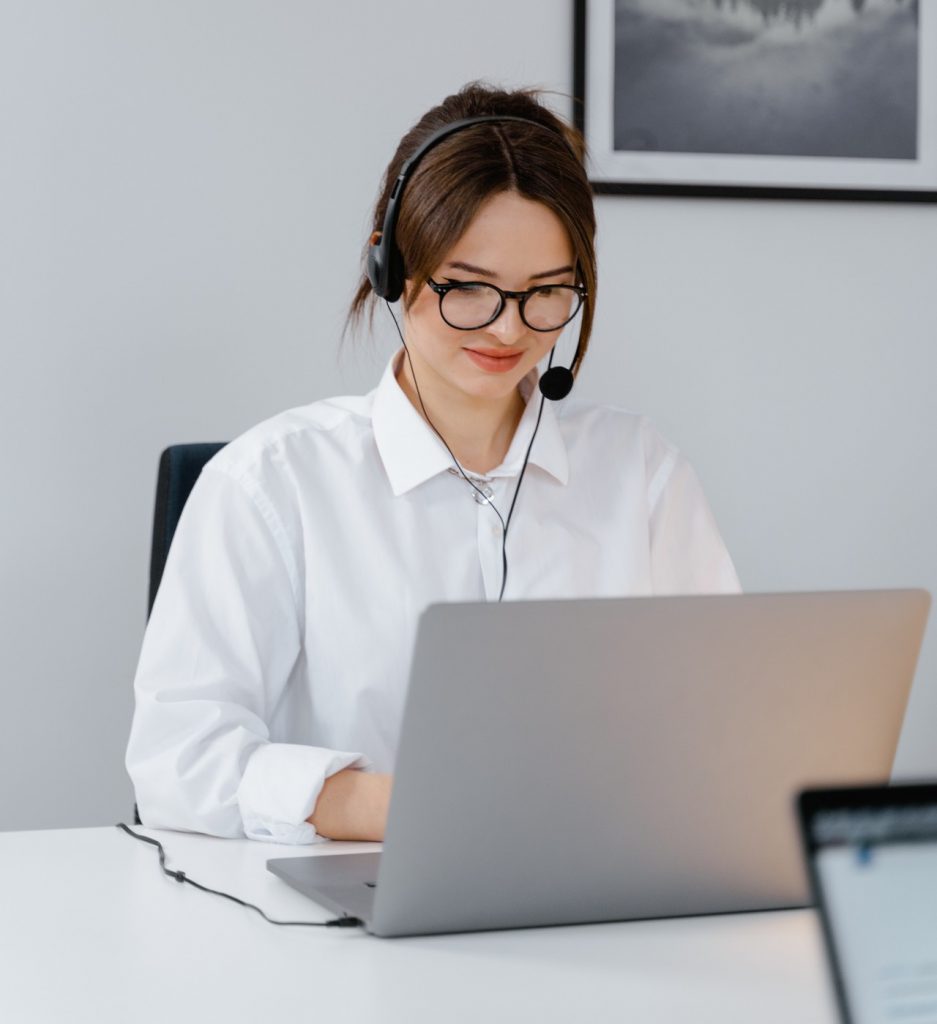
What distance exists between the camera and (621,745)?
0.82 meters

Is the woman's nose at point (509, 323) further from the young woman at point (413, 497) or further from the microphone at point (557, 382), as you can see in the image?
the microphone at point (557, 382)

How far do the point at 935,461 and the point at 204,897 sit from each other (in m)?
1.58

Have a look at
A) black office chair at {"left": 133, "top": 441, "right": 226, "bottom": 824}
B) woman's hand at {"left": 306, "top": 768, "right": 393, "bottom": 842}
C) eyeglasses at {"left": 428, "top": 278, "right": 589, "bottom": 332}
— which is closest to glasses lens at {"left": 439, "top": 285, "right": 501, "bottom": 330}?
eyeglasses at {"left": 428, "top": 278, "right": 589, "bottom": 332}

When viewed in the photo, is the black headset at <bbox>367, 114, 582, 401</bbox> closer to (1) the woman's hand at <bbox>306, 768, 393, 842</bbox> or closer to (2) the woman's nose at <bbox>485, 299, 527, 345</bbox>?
(2) the woman's nose at <bbox>485, 299, 527, 345</bbox>

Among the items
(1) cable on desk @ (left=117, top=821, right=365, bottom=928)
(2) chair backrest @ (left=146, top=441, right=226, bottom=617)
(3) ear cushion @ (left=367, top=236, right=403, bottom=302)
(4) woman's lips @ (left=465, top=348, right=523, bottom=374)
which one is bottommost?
(1) cable on desk @ (left=117, top=821, right=365, bottom=928)

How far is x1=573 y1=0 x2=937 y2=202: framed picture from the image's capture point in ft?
6.61

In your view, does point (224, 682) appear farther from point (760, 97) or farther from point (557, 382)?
point (760, 97)

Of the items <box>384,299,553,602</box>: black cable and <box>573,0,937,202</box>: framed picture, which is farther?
<box>573,0,937,202</box>: framed picture

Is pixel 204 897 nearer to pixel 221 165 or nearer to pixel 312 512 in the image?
pixel 312 512

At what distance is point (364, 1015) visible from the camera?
A: 74cm

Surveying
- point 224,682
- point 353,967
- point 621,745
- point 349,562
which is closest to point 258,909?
point 353,967

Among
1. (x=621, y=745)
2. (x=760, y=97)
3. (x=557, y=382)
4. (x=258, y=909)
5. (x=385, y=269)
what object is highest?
(x=760, y=97)

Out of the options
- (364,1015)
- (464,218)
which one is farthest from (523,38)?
(364,1015)

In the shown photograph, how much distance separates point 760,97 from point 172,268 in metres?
0.90
